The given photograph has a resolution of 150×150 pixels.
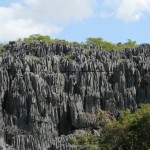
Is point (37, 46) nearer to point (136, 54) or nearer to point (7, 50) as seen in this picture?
point (7, 50)

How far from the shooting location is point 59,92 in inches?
2906

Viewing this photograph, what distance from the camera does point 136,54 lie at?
8256 cm

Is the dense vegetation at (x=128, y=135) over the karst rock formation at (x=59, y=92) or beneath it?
beneath

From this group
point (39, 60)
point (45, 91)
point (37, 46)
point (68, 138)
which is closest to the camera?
point (68, 138)

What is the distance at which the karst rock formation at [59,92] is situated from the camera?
2753 inches

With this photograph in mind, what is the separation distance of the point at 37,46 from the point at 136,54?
11237 mm

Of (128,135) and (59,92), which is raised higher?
(59,92)

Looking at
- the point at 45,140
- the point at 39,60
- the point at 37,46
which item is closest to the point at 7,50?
the point at 37,46

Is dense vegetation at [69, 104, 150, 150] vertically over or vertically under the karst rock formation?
under

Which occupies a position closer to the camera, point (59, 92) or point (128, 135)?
point (128, 135)

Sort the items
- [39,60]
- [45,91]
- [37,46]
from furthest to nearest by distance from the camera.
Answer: [37,46], [39,60], [45,91]

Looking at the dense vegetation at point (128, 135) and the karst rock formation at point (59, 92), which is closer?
the dense vegetation at point (128, 135)

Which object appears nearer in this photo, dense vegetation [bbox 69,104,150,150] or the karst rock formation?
dense vegetation [bbox 69,104,150,150]

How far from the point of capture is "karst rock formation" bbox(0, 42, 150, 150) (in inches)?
2753
